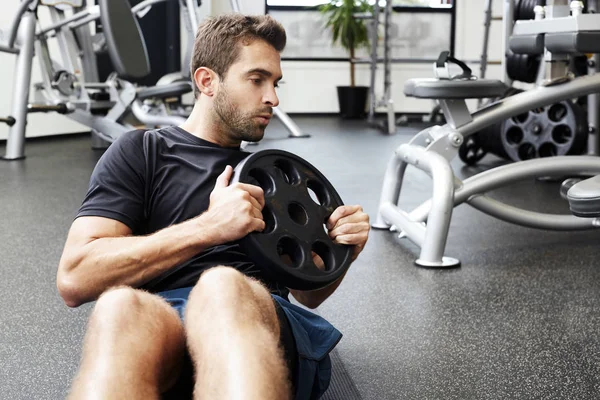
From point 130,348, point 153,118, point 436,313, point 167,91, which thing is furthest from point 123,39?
point 130,348

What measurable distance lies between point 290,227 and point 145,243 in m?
0.22

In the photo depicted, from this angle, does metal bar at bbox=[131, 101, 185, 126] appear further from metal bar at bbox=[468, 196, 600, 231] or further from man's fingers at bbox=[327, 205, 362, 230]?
man's fingers at bbox=[327, 205, 362, 230]

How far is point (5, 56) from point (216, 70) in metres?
5.03

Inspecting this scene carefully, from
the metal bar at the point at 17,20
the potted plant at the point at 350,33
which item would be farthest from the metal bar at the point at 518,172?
the potted plant at the point at 350,33

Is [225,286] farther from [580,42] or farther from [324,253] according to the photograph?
[580,42]

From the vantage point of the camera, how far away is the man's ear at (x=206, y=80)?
1360 millimetres

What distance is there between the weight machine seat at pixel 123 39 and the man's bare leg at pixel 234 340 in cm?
390

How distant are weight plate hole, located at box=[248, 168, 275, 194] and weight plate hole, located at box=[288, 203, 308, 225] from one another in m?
0.04

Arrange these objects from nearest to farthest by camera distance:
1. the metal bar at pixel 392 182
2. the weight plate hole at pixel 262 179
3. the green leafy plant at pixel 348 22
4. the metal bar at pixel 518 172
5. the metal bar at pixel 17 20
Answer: the weight plate hole at pixel 262 179 → the metal bar at pixel 518 172 → the metal bar at pixel 392 182 → the metal bar at pixel 17 20 → the green leafy plant at pixel 348 22

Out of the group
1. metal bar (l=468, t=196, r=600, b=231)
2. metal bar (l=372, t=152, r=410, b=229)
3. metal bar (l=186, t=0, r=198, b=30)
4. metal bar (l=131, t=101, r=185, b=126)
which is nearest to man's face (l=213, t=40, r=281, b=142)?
metal bar (l=468, t=196, r=600, b=231)

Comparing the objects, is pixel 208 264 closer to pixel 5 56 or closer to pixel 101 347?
pixel 101 347

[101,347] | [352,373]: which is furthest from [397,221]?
[101,347]

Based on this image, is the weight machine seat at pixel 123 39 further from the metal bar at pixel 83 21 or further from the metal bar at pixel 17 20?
the metal bar at pixel 17 20

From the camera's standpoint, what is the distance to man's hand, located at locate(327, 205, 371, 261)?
123 centimetres
